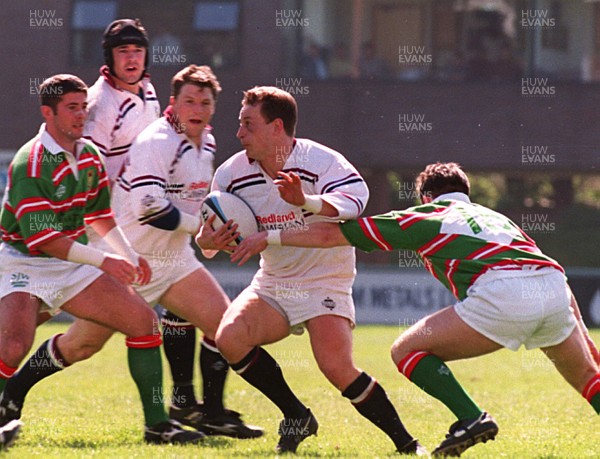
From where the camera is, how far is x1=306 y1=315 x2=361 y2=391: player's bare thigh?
231 inches

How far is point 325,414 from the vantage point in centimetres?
788

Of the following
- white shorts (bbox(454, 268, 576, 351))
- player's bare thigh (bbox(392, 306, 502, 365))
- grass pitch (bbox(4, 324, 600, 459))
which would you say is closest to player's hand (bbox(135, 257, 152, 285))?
grass pitch (bbox(4, 324, 600, 459))

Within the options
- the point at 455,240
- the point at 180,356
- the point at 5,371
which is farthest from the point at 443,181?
the point at 5,371

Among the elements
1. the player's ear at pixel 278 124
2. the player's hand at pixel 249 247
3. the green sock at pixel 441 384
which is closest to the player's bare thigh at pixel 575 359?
the green sock at pixel 441 384

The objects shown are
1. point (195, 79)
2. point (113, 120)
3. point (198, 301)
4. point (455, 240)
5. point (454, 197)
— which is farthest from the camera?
point (113, 120)

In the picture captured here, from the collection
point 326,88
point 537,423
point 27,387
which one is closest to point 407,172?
point 326,88

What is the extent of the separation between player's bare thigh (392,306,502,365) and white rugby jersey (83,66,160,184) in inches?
87.3

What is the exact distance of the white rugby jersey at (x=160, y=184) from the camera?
635 cm

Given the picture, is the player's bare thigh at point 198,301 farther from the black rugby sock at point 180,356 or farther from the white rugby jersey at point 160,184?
the black rugby sock at point 180,356

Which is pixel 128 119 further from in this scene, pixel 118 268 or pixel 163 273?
pixel 118 268

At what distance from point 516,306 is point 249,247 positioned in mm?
1309

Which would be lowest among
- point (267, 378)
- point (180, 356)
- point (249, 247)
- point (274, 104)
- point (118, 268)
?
point (180, 356)

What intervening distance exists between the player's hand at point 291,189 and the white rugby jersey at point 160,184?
915 millimetres

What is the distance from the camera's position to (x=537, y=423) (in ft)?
24.3
